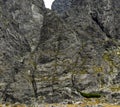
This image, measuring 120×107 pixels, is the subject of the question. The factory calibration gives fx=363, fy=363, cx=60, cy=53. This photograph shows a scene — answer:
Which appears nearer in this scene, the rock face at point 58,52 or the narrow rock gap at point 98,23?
the rock face at point 58,52

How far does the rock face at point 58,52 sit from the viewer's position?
129 m

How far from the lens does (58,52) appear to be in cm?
15012

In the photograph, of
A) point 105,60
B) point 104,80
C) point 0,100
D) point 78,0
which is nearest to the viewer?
point 0,100

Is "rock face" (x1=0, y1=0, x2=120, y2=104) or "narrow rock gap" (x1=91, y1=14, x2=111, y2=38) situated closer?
Answer: "rock face" (x1=0, y1=0, x2=120, y2=104)

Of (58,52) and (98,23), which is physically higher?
(98,23)

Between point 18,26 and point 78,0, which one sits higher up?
point 78,0

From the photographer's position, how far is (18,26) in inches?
Result: 6344

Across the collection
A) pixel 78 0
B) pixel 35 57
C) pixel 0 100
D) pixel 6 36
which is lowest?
pixel 0 100

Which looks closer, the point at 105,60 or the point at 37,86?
the point at 37,86

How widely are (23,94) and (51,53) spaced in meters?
28.6

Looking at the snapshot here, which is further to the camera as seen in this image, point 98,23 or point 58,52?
point 98,23

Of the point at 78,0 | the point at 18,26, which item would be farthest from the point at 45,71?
the point at 78,0

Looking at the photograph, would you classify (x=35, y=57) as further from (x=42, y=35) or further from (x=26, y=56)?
(x=42, y=35)

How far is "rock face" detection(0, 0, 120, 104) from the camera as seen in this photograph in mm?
129375
